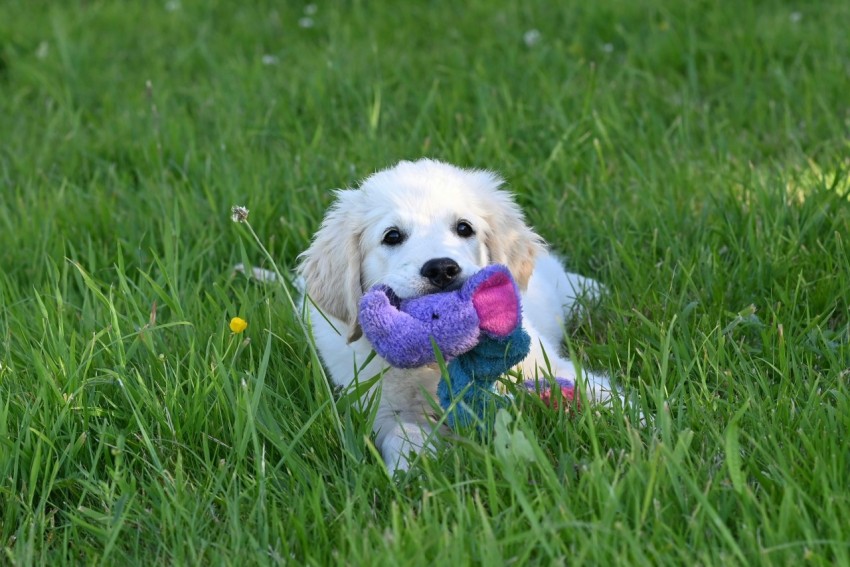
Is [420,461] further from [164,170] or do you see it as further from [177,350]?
[164,170]

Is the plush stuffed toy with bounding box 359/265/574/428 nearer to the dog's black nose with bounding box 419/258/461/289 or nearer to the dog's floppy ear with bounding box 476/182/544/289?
the dog's black nose with bounding box 419/258/461/289

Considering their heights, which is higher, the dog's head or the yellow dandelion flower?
the dog's head

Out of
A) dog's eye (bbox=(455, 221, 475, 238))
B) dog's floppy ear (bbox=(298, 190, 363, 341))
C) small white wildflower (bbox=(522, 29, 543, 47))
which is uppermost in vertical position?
small white wildflower (bbox=(522, 29, 543, 47))

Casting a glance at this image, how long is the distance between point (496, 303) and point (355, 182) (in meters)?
1.57

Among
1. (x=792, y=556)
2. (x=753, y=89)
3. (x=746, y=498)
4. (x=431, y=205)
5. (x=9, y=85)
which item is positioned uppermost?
(x=9, y=85)

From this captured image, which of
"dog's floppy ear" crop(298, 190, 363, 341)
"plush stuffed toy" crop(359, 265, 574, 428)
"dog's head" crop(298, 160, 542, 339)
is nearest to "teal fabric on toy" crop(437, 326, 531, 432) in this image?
"plush stuffed toy" crop(359, 265, 574, 428)

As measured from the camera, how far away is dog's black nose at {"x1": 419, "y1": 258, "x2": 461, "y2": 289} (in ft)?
8.82

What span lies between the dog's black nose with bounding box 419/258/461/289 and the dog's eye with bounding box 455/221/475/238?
34 centimetres

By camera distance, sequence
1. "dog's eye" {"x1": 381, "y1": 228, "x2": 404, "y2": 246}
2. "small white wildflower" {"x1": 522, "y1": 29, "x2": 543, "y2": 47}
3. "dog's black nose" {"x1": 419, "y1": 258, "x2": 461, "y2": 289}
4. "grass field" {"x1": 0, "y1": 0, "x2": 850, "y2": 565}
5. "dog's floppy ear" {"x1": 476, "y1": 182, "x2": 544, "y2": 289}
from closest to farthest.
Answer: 1. "grass field" {"x1": 0, "y1": 0, "x2": 850, "y2": 565}
2. "dog's black nose" {"x1": 419, "y1": 258, "x2": 461, "y2": 289}
3. "dog's eye" {"x1": 381, "y1": 228, "x2": 404, "y2": 246}
4. "dog's floppy ear" {"x1": 476, "y1": 182, "x2": 544, "y2": 289}
5. "small white wildflower" {"x1": 522, "y1": 29, "x2": 543, "y2": 47}

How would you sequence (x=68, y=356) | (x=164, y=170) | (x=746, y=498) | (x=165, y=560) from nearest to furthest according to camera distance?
(x=746, y=498) → (x=165, y=560) → (x=68, y=356) → (x=164, y=170)

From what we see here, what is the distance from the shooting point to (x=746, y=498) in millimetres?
2061

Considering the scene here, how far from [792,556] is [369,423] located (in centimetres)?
102

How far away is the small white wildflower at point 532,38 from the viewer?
17.8 feet

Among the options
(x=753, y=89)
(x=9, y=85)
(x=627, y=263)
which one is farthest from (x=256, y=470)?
(x=9, y=85)
